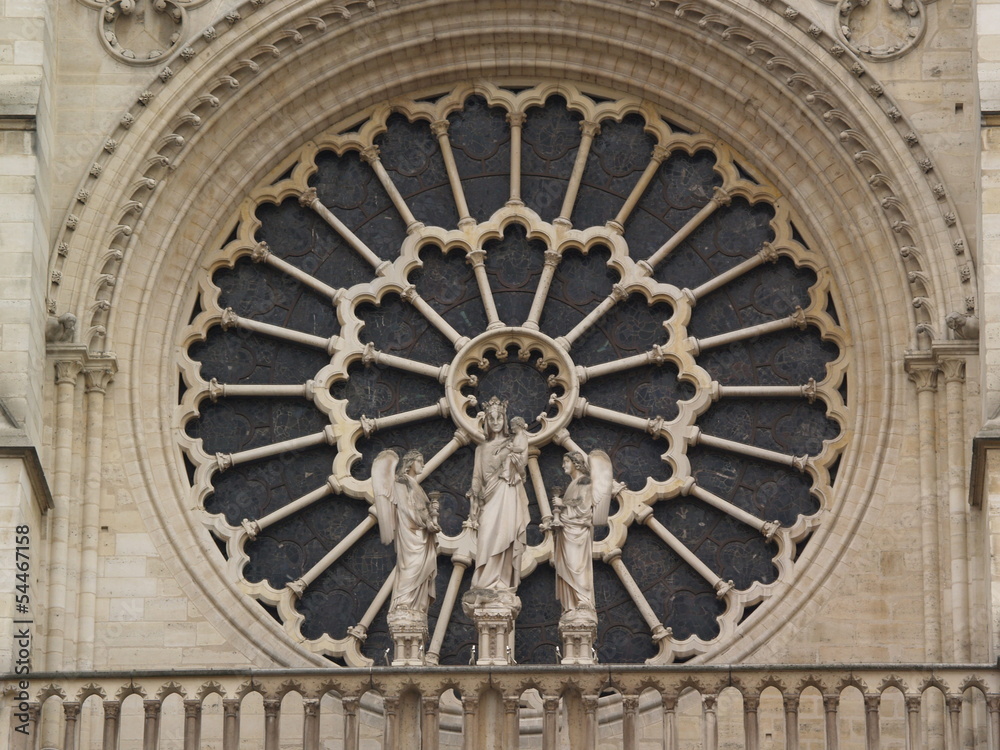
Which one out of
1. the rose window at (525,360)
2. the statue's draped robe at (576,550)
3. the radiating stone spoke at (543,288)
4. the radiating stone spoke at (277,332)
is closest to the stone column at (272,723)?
the statue's draped robe at (576,550)

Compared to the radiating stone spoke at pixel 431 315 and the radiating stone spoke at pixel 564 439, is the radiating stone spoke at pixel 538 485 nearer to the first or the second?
the radiating stone spoke at pixel 564 439

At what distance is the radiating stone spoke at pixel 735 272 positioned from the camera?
23875mm

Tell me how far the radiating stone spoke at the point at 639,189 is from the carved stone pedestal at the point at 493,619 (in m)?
3.94

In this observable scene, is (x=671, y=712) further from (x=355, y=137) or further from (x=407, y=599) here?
(x=355, y=137)

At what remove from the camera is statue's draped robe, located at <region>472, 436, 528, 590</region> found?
21188mm

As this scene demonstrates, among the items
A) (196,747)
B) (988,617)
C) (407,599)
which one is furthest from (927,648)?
(196,747)

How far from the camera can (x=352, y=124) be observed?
2445 cm

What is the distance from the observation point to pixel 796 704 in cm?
2084

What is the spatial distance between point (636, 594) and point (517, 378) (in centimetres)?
195

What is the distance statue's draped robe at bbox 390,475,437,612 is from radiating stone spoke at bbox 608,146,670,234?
11.5 feet

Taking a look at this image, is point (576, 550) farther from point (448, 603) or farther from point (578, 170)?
point (578, 170)

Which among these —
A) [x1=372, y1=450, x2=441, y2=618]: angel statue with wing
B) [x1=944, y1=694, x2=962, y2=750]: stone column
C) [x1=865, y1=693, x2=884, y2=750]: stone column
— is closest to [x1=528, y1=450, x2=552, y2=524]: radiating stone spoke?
[x1=372, y1=450, x2=441, y2=618]: angel statue with wing

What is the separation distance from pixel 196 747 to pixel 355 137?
555 centimetres

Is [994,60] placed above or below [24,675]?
above
